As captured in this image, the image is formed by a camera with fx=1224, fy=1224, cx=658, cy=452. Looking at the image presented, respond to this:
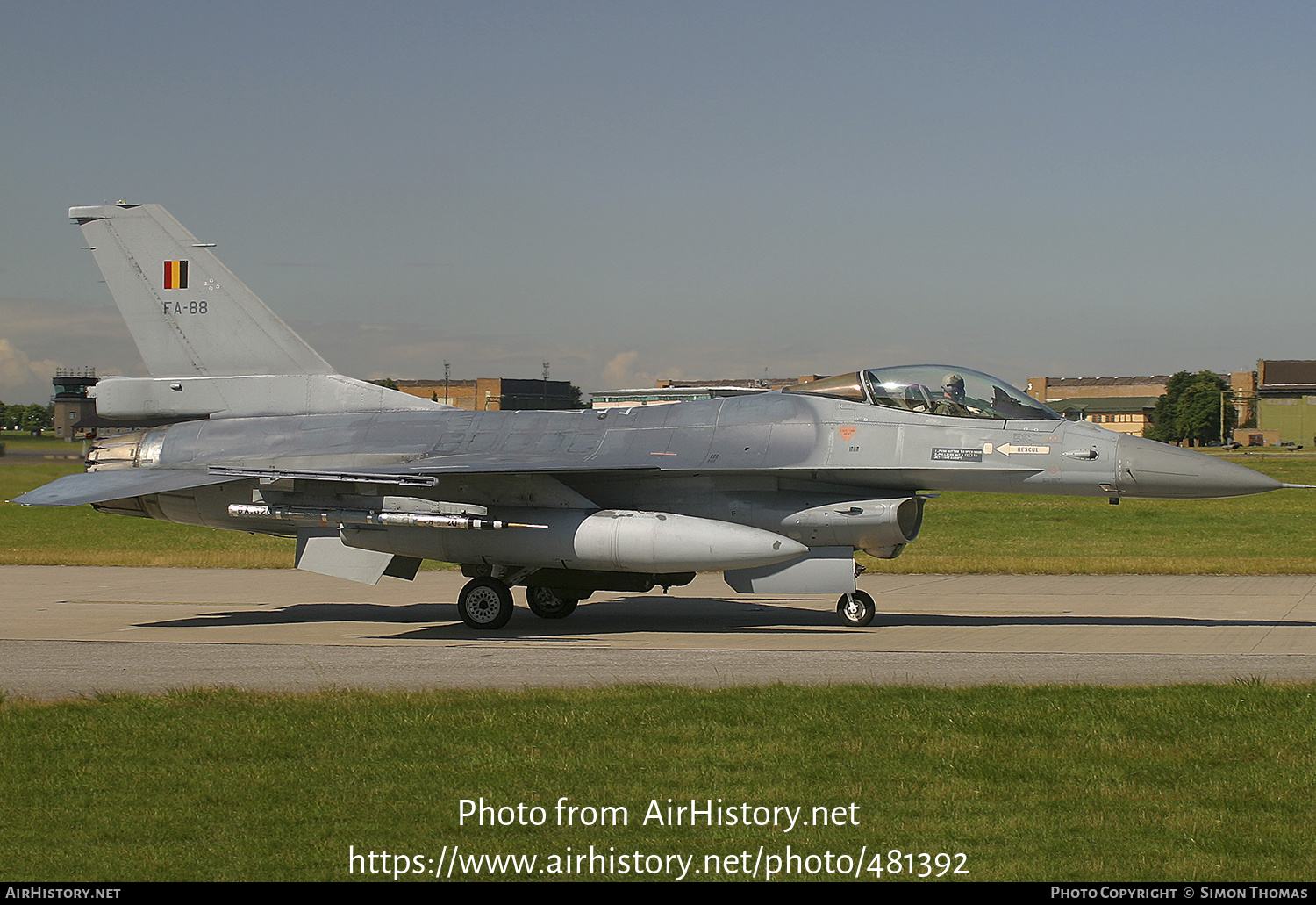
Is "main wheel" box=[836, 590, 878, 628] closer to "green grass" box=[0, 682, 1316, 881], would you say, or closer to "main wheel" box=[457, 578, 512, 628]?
"main wheel" box=[457, 578, 512, 628]

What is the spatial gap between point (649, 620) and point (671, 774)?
965 centimetres

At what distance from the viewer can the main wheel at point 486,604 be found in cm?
1588

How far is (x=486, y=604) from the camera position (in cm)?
1595

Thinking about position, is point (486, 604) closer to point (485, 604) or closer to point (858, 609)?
point (485, 604)

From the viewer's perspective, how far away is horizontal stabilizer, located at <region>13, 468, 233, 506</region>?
1535 cm

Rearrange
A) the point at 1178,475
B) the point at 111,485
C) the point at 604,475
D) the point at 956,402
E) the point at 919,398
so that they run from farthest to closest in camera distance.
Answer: the point at 111,485
the point at 604,475
the point at 919,398
the point at 956,402
the point at 1178,475

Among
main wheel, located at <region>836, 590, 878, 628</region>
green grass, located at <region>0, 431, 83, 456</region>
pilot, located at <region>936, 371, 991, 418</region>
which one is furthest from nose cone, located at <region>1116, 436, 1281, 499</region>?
green grass, located at <region>0, 431, 83, 456</region>

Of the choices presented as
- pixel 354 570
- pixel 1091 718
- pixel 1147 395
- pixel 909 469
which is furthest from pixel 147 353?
pixel 1147 395

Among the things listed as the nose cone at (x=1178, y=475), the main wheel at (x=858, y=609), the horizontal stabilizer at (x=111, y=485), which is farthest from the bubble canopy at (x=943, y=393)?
the horizontal stabilizer at (x=111, y=485)

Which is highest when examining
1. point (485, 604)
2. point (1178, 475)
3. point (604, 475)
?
point (1178, 475)

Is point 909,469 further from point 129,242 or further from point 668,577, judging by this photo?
point 129,242

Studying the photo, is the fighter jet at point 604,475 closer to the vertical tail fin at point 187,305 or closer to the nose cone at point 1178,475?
the nose cone at point 1178,475

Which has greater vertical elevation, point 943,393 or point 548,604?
point 943,393

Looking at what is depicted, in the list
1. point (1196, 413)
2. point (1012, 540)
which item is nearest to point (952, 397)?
point (1012, 540)
